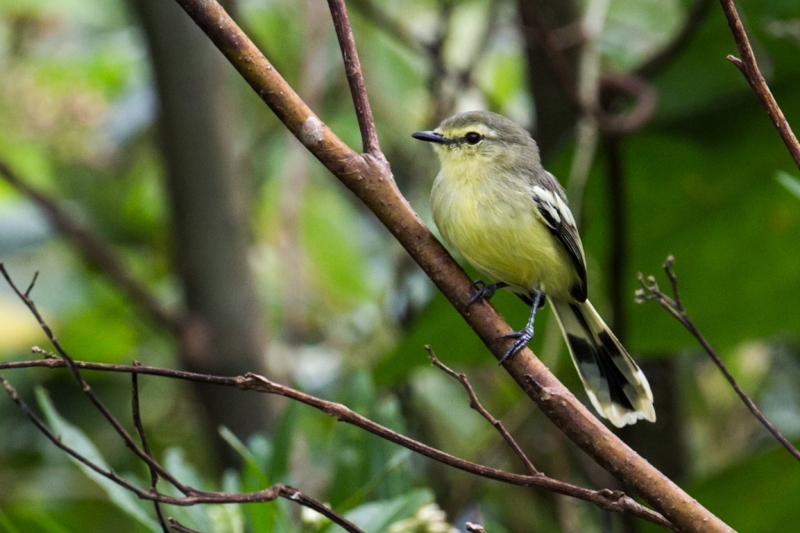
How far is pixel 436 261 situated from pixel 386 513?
715mm

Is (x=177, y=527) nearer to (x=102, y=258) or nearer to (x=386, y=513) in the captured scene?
(x=386, y=513)

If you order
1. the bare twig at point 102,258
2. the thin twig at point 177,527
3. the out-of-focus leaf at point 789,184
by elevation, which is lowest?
the thin twig at point 177,527

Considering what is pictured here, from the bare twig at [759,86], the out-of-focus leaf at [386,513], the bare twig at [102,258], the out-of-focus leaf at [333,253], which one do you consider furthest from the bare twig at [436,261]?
the out-of-focus leaf at [333,253]

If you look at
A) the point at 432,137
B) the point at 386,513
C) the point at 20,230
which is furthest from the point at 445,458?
the point at 20,230

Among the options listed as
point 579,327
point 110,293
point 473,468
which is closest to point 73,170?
point 110,293

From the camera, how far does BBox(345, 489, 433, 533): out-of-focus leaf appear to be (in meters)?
2.00

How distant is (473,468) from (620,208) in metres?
1.44

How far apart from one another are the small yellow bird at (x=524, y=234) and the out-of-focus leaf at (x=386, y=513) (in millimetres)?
523

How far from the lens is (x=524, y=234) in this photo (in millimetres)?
2465

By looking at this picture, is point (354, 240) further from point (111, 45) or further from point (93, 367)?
point (93, 367)

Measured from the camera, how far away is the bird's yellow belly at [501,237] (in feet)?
7.87

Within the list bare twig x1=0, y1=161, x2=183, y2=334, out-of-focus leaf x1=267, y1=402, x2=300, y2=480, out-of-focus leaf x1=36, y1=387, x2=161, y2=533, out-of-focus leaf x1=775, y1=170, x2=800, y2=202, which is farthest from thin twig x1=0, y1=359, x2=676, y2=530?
bare twig x1=0, y1=161, x2=183, y2=334

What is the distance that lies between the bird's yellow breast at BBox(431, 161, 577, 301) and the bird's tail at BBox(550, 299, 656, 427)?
179mm

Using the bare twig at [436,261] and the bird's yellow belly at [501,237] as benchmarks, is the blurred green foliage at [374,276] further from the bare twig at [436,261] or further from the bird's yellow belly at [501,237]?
the bare twig at [436,261]
